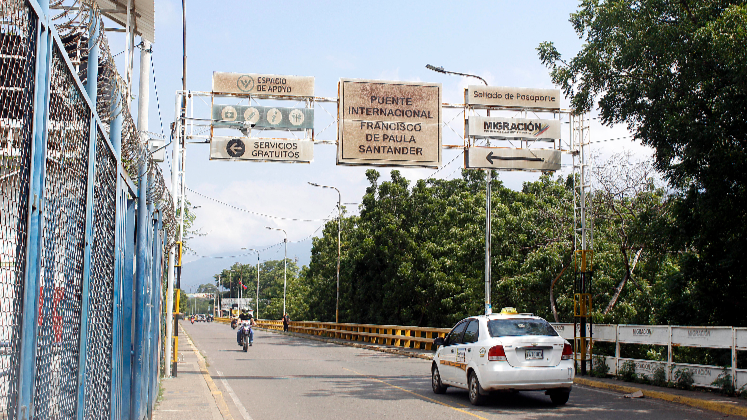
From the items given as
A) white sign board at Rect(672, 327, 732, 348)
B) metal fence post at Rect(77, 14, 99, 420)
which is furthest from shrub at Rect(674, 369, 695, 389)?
metal fence post at Rect(77, 14, 99, 420)

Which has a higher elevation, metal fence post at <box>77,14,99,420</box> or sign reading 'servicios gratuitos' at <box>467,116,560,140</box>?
sign reading 'servicios gratuitos' at <box>467,116,560,140</box>

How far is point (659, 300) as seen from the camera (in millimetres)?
19516

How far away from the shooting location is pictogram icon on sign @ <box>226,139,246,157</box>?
1750cm

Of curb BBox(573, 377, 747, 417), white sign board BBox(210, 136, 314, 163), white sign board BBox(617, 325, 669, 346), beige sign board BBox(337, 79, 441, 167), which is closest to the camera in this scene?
curb BBox(573, 377, 747, 417)

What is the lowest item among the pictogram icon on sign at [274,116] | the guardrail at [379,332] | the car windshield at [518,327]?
the guardrail at [379,332]

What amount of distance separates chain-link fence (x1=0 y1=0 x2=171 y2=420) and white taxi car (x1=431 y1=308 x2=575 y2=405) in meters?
7.30

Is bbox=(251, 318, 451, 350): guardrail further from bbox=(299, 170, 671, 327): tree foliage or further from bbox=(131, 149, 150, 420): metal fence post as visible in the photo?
bbox=(131, 149, 150, 420): metal fence post

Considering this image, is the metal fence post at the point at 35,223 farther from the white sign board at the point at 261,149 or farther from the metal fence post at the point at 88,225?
the white sign board at the point at 261,149

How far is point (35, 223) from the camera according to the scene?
284 cm

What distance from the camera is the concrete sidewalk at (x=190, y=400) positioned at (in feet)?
36.6

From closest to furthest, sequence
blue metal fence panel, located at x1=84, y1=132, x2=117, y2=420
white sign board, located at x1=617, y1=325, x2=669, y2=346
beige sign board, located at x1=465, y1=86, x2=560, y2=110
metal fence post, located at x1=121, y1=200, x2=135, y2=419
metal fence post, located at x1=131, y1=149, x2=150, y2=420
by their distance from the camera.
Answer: blue metal fence panel, located at x1=84, y1=132, x2=117, y2=420 < metal fence post, located at x1=121, y1=200, x2=135, y2=419 < metal fence post, located at x1=131, y1=149, x2=150, y2=420 < white sign board, located at x1=617, y1=325, x2=669, y2=346 < beige sign board, located at x1=465, y1=86, x2=560, y2=110

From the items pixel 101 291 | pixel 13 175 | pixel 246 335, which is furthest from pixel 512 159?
pixel 13 175

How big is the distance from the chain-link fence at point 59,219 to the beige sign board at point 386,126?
1140 centimetres

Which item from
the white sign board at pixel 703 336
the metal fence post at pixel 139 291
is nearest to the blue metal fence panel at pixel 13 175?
the metal fence post at pixel 139 291
